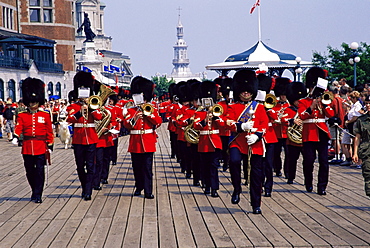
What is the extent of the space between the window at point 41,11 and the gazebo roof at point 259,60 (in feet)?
79.3

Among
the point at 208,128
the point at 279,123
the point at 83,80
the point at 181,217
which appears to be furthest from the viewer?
the point at 279,123

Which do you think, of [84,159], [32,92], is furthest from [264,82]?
[32,92]

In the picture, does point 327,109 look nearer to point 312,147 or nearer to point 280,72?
point 312,147

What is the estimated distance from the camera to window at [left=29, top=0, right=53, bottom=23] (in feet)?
209

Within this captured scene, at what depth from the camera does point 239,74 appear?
1087 cm

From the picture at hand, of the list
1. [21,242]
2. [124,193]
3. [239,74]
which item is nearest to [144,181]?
[124,193]

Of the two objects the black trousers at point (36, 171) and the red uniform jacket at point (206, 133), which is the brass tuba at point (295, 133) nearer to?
the red uniform jacket at point (206, 133)

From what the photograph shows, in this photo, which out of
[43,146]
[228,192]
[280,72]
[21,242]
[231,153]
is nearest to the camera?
[21,242]

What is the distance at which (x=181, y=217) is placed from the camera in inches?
402

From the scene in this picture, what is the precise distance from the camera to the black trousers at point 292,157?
531 inches

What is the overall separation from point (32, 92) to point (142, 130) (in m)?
1.94

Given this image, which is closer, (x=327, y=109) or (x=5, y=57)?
(x=327, y=109)

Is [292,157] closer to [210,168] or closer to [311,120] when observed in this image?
[311,120]

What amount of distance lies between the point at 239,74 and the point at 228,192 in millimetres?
2731
